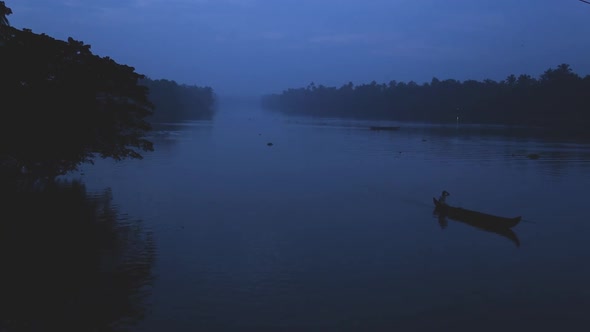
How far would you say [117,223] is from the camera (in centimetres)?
2511

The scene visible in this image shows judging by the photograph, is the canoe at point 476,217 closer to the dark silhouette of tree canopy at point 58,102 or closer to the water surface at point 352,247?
the water surface at point 352,247

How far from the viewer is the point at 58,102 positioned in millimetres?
24281

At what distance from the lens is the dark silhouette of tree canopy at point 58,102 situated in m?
22.6

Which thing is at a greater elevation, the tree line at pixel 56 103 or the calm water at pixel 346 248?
the tree line at pixel 56 103

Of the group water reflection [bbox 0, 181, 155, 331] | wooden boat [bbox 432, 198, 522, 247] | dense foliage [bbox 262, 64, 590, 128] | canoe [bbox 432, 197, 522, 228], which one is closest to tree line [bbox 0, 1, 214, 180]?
water reflection [bbox 0, 181, 155, 331]

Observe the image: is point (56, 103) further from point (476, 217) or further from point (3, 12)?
point (476, 217)

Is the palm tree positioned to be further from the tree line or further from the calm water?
the calm water

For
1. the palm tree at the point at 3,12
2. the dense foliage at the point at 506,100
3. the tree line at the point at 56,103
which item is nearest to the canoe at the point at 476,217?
the tree line at the point at 56,103

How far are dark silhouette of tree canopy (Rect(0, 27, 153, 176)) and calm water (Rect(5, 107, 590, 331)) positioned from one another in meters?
4.16

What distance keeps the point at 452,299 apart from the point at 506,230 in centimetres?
962

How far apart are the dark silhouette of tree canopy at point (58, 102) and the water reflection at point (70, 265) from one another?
2692 millimetres

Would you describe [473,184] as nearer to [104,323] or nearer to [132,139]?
[132,139]

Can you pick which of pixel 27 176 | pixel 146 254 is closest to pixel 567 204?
pixel 146 254

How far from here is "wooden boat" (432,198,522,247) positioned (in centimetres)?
2428
